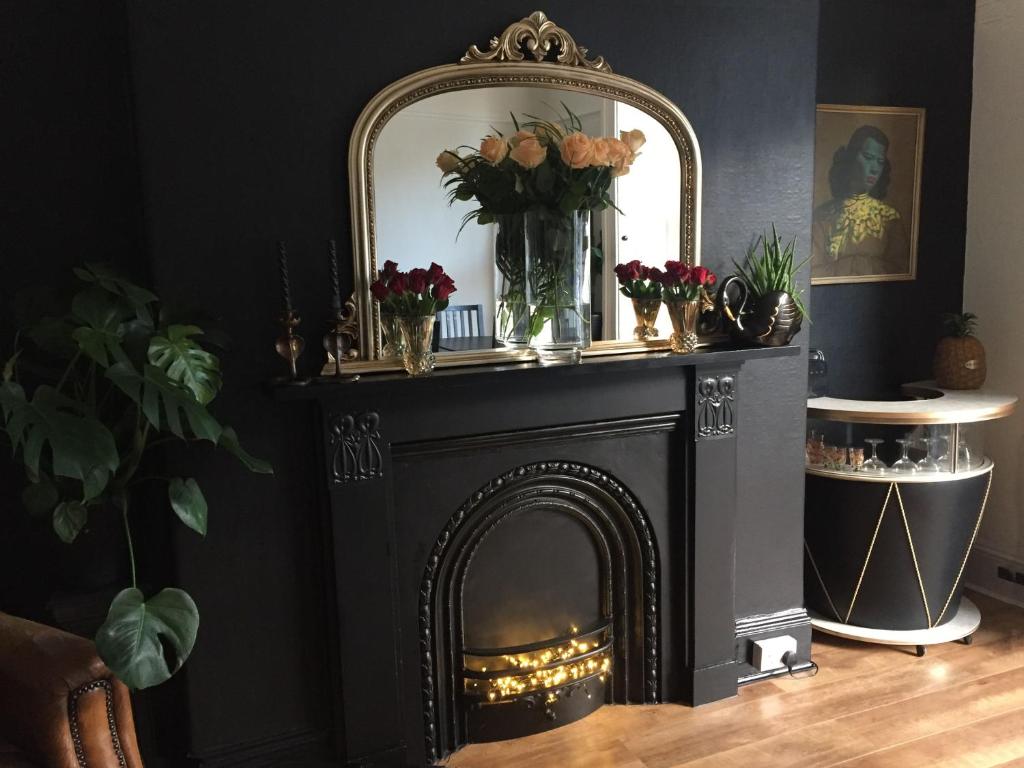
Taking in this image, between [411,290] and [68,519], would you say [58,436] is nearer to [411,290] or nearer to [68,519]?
[68,519]

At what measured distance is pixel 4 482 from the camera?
225 cm

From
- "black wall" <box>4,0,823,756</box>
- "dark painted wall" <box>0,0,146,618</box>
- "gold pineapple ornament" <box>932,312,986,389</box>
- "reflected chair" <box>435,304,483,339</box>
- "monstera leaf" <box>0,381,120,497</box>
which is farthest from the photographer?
"gold pineapple ornament" <box>932,312,986,389</box>

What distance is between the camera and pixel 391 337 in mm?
2268

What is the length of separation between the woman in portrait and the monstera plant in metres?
2.37

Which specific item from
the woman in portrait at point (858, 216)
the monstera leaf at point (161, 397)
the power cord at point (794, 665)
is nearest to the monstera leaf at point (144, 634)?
the monstera leaf at point (161, 397)

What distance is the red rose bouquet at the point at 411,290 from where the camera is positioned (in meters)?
2.17

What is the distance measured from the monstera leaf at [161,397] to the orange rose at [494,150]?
98cm

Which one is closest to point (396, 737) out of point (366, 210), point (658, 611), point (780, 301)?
point (658, 611)

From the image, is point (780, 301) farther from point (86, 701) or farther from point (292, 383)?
point (86, 701)

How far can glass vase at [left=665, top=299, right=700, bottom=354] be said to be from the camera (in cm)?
251

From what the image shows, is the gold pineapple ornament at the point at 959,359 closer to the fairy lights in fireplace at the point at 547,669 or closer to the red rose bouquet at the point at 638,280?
the red rose bouquet at the point at 638,280

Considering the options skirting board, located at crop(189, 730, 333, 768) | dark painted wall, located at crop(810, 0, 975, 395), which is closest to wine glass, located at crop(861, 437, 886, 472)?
dark painted wall, located at crop(810, 0, 975, 395)

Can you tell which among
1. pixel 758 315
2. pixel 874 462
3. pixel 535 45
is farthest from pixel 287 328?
pixel 874 462

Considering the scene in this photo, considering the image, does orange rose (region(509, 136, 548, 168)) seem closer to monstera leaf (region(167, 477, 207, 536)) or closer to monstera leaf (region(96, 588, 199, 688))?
monstera leaf (region(167, 477, 207, 536))
